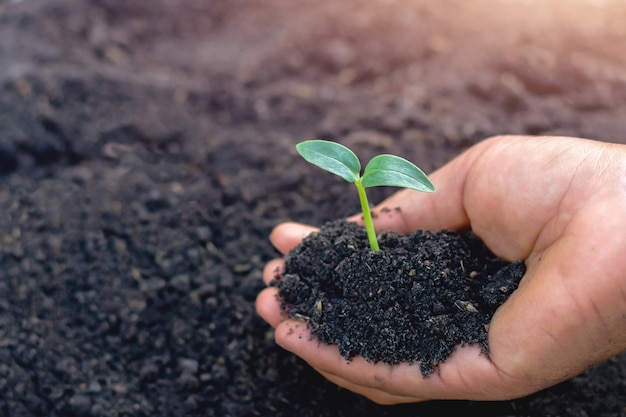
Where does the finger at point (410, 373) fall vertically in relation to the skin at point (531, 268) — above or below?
below

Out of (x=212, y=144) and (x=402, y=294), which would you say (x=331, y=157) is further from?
(x=212, y=144)

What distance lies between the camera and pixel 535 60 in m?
2.41

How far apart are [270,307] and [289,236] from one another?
0.21 meters

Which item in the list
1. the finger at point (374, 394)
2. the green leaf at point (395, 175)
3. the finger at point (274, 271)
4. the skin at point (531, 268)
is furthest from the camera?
the finger at point (274, 271)

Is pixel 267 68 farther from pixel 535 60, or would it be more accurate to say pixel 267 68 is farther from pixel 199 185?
pixel 535 60

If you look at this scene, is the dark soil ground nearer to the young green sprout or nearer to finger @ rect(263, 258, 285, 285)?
finger @ rect(263, 258, 285, 285)

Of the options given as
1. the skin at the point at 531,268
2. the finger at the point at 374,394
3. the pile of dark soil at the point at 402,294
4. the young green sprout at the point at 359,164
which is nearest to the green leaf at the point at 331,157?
the young green sprout at the point at 359,164

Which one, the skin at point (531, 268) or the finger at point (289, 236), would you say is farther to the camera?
the finger at point (289, 236)

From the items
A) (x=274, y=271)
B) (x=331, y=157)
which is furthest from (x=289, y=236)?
(x=331, y=157)

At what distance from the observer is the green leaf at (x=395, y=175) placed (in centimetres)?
122

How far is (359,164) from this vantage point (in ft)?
4.18

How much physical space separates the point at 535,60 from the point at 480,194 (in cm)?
123

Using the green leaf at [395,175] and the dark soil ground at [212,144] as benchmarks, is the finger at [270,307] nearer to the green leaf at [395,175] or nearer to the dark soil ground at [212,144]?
the dark soil ground at [212,144]

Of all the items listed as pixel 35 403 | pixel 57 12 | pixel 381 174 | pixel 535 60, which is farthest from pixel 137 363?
pixel 535 60
